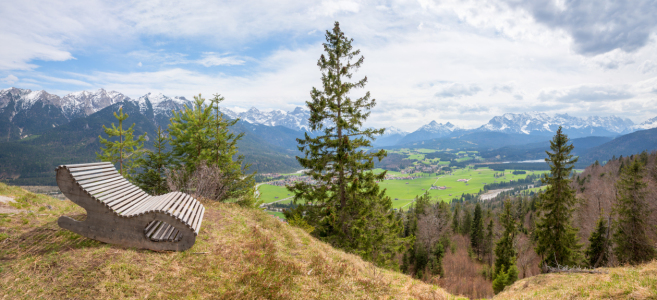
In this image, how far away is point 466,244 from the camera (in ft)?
161

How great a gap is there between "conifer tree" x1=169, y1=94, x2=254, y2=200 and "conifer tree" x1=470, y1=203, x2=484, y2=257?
146 feet

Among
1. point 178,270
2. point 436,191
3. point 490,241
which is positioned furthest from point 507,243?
point 436,191

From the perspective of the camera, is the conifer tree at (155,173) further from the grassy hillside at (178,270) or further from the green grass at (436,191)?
the green grass at (436,191)

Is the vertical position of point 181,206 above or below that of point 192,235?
above

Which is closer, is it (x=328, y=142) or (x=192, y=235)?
→ (x=192, y=235)

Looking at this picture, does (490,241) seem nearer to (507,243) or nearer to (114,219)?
(507,243)

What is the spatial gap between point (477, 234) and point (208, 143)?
4869cm

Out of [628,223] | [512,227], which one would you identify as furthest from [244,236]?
[628,223]

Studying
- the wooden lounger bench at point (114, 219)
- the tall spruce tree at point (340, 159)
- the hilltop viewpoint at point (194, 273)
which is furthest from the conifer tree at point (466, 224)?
the wooden lounger bench at point (114, 219)

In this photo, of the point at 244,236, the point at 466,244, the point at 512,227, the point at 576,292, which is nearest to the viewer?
Result: the point at 576,292

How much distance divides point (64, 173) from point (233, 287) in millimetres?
5241

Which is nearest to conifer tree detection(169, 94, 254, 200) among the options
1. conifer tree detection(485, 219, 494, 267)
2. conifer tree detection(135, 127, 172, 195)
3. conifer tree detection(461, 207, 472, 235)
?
conifer tree detection(135, 127, 172, 195)

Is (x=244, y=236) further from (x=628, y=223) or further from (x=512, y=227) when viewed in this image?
(x=628, y=223)

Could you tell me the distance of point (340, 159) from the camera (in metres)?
13.2
